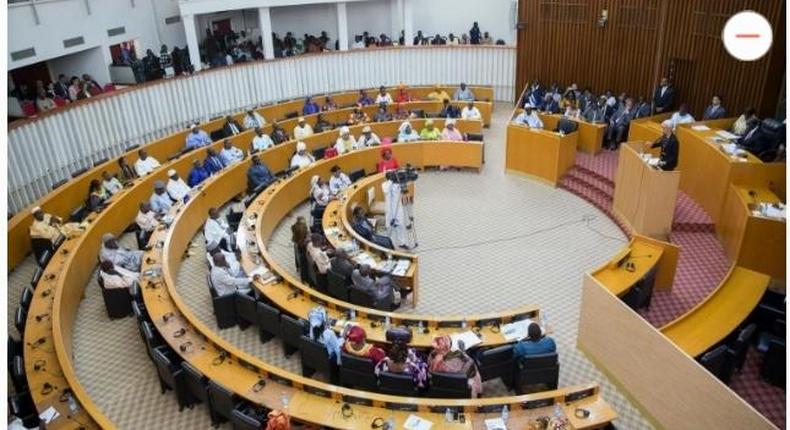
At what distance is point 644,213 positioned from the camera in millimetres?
10758

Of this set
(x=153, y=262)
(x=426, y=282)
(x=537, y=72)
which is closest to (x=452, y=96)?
(x=537, y=72)

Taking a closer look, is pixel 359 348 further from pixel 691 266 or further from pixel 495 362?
pixel 691 266

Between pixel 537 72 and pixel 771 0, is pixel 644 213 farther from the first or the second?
pixel 537 72

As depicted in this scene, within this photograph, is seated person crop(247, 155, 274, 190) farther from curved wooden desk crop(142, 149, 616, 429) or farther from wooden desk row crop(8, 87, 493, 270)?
curved wooden desk crop(142, 149, 616, 429)

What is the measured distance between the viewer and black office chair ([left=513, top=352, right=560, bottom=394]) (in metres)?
7.48

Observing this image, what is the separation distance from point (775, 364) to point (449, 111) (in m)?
11.3

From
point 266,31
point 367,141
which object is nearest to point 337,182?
point 367,141

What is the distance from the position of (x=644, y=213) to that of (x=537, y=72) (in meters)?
8.78

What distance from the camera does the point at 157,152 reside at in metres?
15.2

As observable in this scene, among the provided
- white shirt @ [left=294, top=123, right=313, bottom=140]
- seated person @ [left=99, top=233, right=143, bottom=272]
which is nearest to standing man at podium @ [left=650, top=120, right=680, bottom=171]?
white shirt @ [left=294, top=123, right=313, bottom=140]

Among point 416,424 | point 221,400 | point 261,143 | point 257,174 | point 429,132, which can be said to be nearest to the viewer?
point 416,424

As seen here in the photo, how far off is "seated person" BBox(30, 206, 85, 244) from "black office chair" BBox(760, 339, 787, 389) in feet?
35.9

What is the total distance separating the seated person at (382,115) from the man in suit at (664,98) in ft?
22.8

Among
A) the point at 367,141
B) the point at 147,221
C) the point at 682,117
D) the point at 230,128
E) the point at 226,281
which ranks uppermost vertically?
the point at 682,117
